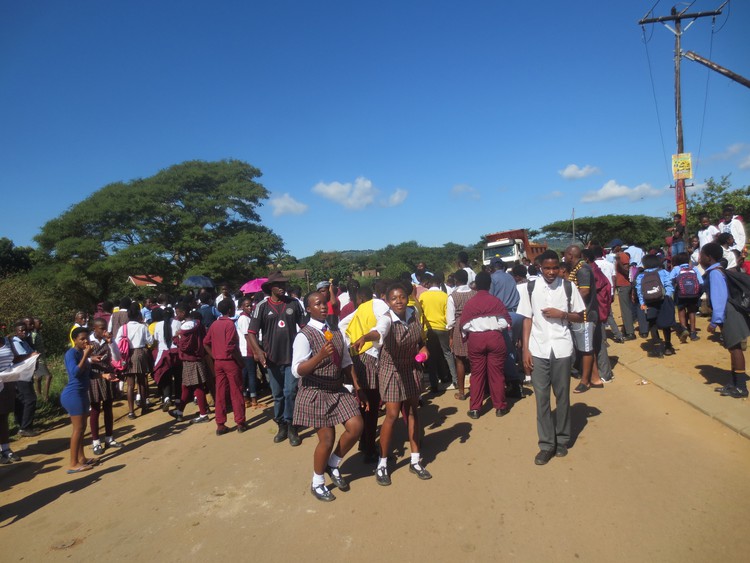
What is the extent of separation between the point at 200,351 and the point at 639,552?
5.69 m

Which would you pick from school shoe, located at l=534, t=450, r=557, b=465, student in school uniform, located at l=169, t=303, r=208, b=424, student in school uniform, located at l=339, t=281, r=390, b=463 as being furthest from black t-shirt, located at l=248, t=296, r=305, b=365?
school shoe, located at l=534, t=450, r=557, b=465

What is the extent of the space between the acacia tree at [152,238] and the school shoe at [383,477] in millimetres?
26073

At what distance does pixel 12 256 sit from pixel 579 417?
45936 millimetres

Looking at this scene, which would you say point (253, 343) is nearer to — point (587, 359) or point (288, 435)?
point (288, 435)

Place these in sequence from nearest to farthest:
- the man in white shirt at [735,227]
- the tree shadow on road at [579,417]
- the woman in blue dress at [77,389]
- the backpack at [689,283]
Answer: the tree shadow on road at [579,417], the woman in blue dress at [77,389], the backpack at [689,283], the man in white shirt at [735,227]

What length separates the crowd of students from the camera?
3.83 meters

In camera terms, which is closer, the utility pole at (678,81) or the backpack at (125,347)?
the backpack at (125,347)

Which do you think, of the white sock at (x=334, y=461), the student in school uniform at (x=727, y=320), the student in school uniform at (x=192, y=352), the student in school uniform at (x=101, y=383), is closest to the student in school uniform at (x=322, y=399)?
the white sock at (x=334, y=461)

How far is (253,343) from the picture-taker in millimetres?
5320

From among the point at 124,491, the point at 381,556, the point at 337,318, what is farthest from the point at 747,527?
the point at 337,318

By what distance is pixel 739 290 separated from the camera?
4773 mm

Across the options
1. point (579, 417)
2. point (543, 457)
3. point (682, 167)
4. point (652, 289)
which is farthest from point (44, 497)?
point (682, 167)

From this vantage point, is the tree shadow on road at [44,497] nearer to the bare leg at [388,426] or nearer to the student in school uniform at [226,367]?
the student in school uniform at [226,367]

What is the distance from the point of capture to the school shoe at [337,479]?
3.81 m
